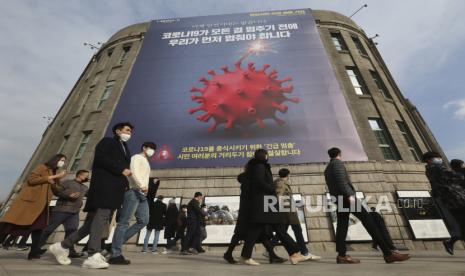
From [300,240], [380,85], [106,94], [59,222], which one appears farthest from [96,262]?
[380,85]

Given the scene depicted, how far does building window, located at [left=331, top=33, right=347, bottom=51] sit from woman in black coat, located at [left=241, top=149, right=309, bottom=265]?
14481 millimetres

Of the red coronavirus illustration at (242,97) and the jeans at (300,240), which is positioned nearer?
the jeans at (300,240)

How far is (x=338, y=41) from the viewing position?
16.8 meters

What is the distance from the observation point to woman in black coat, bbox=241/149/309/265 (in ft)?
13.3

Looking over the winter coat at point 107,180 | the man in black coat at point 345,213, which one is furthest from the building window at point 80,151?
the man in black coat at point 345,213

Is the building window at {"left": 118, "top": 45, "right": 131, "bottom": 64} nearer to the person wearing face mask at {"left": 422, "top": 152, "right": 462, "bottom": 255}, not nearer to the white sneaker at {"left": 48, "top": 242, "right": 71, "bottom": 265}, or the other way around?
the white sneaker at {"left": 48, "top": 242, "right": 71, "bottom": 265}

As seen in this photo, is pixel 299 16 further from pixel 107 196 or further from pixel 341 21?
pixel 107 196

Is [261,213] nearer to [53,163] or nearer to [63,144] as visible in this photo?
[53,163]

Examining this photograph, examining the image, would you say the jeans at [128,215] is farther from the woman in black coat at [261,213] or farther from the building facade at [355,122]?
the building facade at [355,122]

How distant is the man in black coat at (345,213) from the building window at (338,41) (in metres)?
14.1

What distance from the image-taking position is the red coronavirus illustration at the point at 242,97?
38.9 ft

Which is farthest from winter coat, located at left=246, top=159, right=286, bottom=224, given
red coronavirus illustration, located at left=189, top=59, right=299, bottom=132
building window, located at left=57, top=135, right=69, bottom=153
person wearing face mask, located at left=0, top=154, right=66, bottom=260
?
building window, located at left=57, top=135, right=69, bottom=153

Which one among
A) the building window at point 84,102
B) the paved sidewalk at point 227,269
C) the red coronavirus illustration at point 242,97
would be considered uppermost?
the building window at point 84,102

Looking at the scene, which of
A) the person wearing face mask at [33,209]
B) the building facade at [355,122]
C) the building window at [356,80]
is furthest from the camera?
the building window at [356,80]
